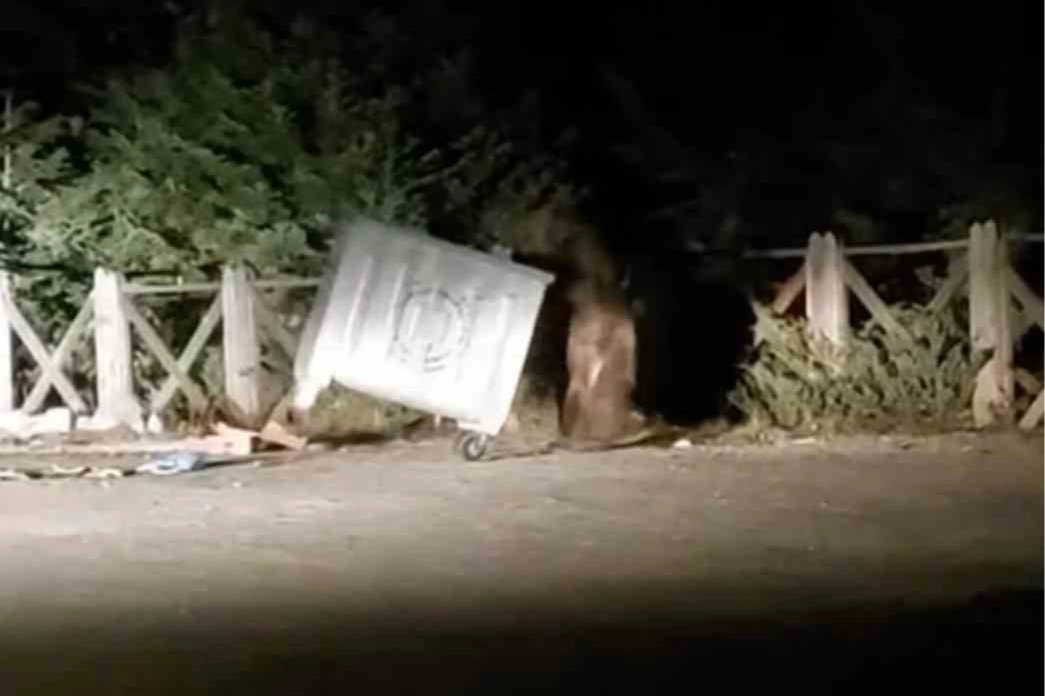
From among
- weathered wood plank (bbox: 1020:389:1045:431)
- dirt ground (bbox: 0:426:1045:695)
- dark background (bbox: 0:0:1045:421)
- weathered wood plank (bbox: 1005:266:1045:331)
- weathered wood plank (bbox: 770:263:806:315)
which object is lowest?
dirt ground (bbox: 0:426:1045:695)

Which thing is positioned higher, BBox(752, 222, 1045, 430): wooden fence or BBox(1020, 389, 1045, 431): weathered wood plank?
BBox(752, 222, 1045, 430): wooden fence

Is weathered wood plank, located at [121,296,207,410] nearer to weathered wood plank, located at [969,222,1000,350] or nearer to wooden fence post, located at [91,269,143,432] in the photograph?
wooden fence post, located at [91,269,143,432]

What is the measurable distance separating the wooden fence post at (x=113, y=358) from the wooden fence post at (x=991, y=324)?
6673 millimetres

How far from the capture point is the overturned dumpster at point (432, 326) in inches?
723

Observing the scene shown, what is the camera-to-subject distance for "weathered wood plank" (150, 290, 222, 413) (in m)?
21.1

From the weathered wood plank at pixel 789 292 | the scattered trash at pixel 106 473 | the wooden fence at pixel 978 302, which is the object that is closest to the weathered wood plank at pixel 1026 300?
the wooden fence at pixel 978 302

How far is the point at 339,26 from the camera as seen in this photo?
2336 cm

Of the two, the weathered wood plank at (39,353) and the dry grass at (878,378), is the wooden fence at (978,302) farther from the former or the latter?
the weathered wood plank at (39,353)

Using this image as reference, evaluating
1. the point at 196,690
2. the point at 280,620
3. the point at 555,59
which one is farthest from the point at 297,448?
the point at 196,690

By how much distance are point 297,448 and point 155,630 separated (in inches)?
326

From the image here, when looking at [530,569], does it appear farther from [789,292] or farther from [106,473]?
[789,292]

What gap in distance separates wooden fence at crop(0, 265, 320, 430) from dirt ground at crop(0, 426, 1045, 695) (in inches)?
67.0

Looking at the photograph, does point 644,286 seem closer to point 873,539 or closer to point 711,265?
point 711,265

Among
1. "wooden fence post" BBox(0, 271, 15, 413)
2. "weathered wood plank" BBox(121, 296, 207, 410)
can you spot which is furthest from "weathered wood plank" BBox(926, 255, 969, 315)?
"wooden fence post" BBox(0, 271, 15, 413)
